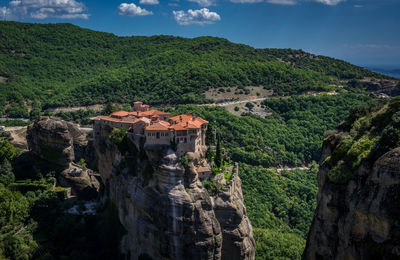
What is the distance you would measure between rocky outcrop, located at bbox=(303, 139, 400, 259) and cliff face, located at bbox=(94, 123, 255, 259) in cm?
1767

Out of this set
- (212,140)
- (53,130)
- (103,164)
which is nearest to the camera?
(212,140)

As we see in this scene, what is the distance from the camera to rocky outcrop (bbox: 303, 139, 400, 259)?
70.5 feet

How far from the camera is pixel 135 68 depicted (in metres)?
151

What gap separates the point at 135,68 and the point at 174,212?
116 metres

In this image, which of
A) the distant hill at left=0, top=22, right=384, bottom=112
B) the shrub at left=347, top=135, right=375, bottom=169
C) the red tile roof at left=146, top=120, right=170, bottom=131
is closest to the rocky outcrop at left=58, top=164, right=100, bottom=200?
the red tile roof at left=146, top=120, right=170, bottom=131

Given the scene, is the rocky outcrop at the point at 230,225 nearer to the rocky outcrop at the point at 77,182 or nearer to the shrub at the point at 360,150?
the shrub at the point at 360,150

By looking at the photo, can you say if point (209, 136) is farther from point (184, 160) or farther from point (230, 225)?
point (230, 225)

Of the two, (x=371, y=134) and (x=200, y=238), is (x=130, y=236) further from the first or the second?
→ (x=371, y=134)

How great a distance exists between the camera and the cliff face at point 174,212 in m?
43.7

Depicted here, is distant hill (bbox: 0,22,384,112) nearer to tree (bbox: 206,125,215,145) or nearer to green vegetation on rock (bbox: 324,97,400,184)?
tree (bbox: 206,125,215,145)

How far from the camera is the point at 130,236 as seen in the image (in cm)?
5012

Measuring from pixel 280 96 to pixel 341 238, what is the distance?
10136 cm

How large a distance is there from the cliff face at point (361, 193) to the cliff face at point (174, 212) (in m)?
16.1

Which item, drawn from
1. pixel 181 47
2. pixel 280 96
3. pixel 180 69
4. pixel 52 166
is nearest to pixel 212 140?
pixel 52 166
